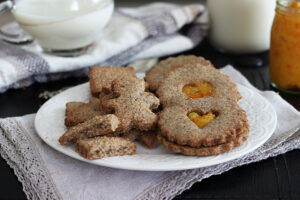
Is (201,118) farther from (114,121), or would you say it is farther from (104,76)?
(104,76)

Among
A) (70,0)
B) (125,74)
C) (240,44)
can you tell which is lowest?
(240,44)

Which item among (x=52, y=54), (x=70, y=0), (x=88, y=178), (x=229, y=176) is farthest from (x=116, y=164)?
(x=70, y=0)

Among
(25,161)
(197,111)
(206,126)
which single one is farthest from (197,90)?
(25,161)

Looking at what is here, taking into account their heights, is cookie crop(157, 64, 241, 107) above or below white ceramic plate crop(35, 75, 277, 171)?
above

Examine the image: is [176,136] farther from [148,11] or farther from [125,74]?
[148,11]

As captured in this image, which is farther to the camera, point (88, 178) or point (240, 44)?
point (240, 44)

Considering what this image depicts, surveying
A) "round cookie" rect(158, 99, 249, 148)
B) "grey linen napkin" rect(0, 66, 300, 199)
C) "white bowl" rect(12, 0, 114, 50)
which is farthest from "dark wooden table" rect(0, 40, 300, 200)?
"white bowl" rect(12, 0, 114, 50)

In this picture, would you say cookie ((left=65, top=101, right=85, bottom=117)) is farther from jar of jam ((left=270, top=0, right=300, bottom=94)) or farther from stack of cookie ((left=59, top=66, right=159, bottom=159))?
jar of jam ((left=270, top=0, right=300, bottom=94))
